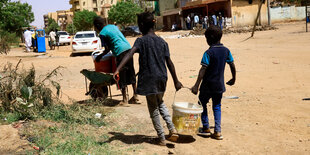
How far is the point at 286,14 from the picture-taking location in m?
37.5

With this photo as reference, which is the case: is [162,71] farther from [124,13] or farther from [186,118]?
[124,13]

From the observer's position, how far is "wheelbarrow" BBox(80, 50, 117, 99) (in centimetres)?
586

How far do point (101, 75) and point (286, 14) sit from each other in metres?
36.0

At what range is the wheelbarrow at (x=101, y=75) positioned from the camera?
5863 mm

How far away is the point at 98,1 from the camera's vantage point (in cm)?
8994

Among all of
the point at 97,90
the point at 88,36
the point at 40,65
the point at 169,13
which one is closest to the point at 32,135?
the point at 97,90

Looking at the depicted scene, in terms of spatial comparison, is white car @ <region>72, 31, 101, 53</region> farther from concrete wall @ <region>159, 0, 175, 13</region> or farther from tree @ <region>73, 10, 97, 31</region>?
tree @ <region>73, 10, 97, 31</region>

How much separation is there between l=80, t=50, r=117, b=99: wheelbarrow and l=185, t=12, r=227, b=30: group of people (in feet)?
68.0

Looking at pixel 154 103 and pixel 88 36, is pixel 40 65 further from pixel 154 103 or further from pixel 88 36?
pixel 154 103

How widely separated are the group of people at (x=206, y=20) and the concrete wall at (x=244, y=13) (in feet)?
4.41

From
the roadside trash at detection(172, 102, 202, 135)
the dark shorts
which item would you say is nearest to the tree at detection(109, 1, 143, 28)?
the dark shorts

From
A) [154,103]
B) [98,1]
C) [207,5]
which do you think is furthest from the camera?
[98,1]

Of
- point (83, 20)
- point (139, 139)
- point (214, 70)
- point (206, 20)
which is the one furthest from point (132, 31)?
point (214, 70)

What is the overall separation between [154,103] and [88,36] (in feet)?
54.8
